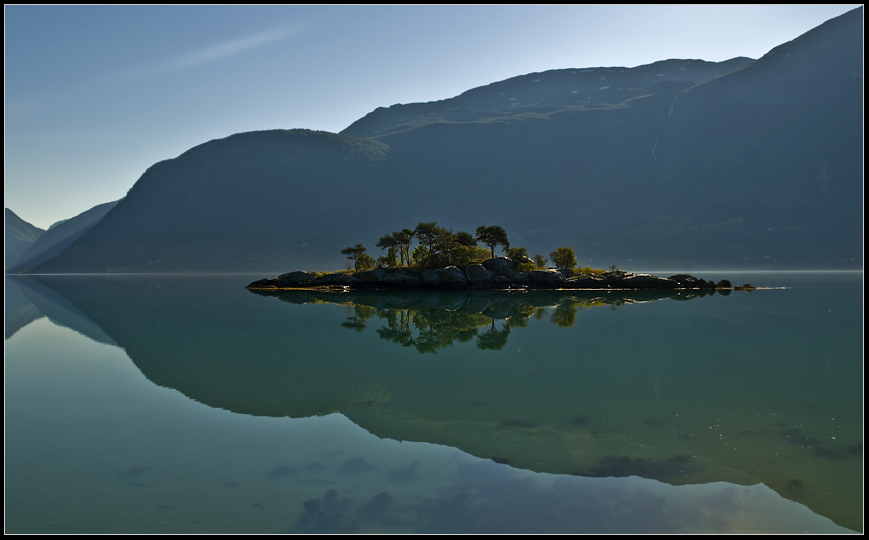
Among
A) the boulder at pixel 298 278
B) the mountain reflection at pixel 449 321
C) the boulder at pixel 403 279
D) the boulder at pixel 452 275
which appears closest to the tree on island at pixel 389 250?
the boulder at pixel 403 279

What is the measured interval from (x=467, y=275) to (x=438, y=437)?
70.7 m

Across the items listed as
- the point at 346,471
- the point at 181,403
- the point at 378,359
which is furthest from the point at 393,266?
the point at 346,471

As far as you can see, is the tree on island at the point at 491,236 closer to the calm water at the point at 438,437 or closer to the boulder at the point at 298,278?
the boulder at the point at 298,278

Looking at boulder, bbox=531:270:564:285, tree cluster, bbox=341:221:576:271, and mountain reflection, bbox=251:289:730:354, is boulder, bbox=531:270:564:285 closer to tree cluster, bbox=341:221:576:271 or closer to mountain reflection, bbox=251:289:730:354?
tree cluster, bbox=341:221:576:271

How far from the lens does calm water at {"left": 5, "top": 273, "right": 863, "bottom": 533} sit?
9312 mm

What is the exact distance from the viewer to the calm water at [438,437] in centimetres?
931

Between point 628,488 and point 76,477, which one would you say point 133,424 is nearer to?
point 76,477

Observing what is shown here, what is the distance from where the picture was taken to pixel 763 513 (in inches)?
367

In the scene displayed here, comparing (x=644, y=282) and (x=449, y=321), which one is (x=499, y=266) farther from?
(x=449, y=321)

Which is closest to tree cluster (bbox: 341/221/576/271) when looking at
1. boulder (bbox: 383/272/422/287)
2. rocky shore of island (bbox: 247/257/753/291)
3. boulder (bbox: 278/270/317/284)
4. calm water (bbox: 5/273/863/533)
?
rocky shore of island (bbox: 247/257/753/291)

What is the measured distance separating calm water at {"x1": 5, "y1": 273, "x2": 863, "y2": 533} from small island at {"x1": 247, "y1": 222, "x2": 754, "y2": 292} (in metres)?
55.2

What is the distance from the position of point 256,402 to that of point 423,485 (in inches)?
317

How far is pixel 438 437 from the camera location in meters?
13.2

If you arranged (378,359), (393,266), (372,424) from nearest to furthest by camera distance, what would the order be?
(372,424) < (378,359) < (393,266)
